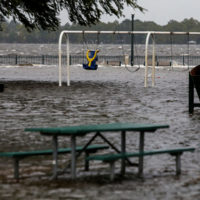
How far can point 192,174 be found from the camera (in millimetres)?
8594

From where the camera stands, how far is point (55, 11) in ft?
102

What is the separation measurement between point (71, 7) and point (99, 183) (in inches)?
943

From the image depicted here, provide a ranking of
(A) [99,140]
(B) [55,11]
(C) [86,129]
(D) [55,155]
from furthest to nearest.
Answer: (B) [55,11], (A) [99,140], (D) [55,155], (C) [86,129]

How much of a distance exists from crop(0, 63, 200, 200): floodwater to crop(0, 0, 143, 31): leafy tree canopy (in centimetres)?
762

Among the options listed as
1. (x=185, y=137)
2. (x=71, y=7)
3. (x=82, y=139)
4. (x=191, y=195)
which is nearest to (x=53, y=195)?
(x=191, y=195)

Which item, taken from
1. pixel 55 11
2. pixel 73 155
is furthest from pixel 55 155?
pixel 55 11

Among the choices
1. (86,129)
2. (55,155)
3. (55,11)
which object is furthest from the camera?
(55,11)

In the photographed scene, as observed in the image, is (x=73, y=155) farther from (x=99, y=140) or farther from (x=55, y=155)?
(x=99, y=140)

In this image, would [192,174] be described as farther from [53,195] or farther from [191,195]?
[53,195]

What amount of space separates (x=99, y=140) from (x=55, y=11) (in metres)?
20.2

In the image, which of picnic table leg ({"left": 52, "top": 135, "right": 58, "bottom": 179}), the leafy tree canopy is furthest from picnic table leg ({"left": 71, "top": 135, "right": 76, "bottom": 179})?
the leafy tree canopy

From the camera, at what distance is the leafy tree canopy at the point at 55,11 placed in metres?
30.4

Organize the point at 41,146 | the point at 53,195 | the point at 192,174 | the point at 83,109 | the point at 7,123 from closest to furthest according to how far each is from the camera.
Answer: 1. the point at 53,195
2. the point at 192,174
3. the point at 41,146
4. the point at 7,123
5. the point at 83,109

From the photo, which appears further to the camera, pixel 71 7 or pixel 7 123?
pixel 71 7
